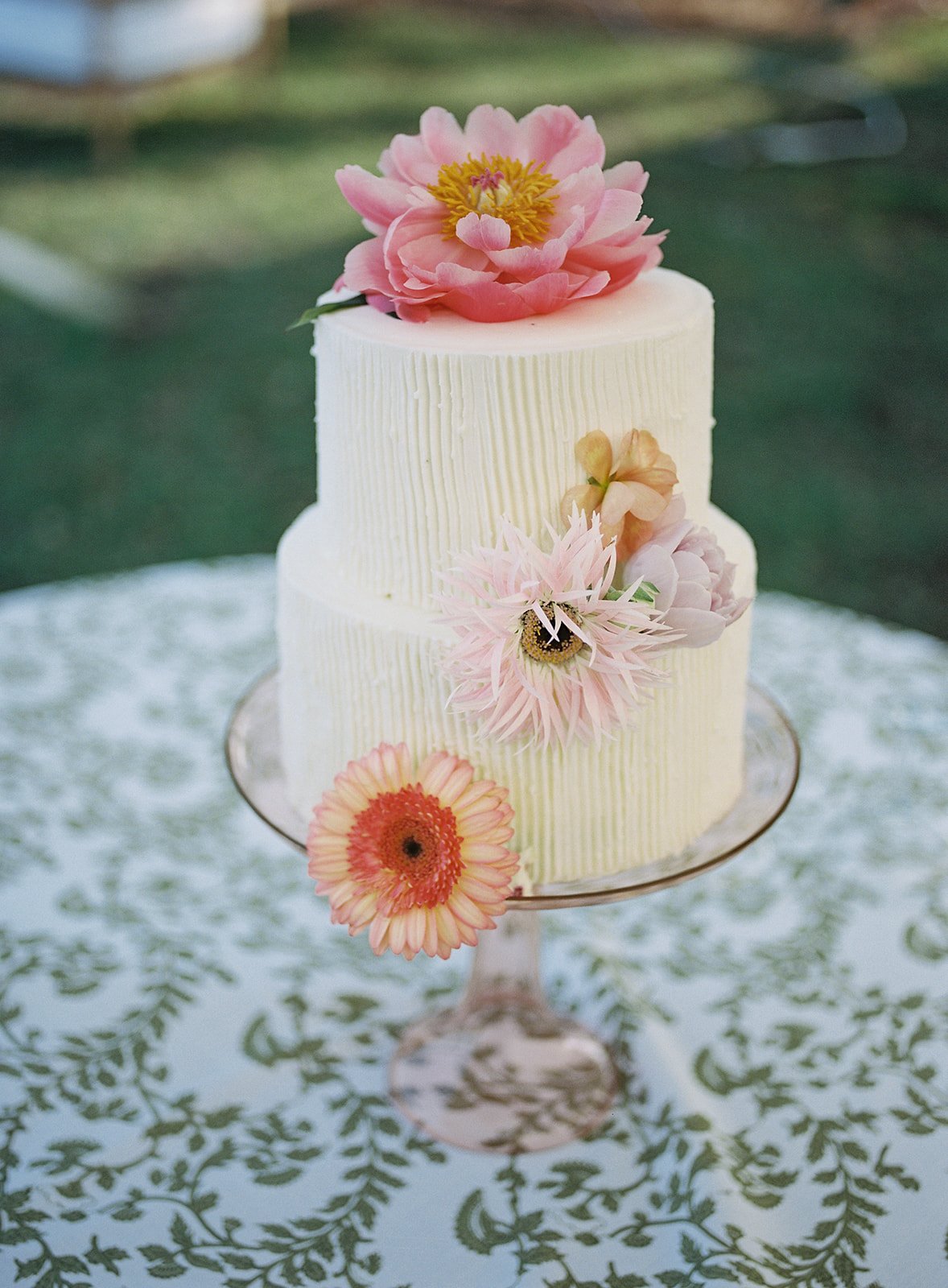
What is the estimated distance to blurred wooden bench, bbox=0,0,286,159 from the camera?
6.21m

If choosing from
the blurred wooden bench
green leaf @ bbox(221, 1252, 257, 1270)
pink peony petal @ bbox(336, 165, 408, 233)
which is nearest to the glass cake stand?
green leaf @ bbox(221, 1252, 257, 1270)

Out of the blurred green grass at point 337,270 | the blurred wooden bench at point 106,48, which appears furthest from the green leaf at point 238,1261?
the blurred wooden bench at point 106,48

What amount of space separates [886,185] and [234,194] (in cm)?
296

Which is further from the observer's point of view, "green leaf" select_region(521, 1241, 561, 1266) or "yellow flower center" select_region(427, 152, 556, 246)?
"green leaf" select_region(521, 1241, 561, 1266)

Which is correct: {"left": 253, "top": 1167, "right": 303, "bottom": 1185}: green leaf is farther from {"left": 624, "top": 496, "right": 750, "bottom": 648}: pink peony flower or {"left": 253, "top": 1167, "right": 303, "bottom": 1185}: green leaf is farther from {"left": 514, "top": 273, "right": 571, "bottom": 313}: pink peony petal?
{"left": 514, "top": 273, "right": 571, "bottom": 313}: pink peony petal

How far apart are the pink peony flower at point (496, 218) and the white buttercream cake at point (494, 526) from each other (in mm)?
32

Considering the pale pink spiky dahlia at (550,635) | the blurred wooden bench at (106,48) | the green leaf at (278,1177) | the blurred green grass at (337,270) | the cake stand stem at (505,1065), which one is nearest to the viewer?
the pale pink spiky dahlia at (550,635)

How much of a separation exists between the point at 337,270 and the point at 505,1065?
444cm

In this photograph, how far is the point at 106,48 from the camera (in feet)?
20.5

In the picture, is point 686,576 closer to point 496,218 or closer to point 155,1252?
point 496,218

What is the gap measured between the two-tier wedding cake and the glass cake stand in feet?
0.44

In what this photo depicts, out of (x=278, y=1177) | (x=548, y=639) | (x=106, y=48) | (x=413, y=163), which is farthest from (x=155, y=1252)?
(x=106, y=48)

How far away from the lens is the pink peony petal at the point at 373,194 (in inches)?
50.5

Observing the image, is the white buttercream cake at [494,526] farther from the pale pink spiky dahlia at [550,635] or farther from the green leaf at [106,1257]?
the green leaf at [106,1257]
